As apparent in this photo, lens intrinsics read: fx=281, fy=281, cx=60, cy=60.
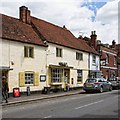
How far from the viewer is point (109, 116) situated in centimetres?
1181

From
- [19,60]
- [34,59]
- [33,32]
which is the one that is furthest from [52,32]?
[19,60]

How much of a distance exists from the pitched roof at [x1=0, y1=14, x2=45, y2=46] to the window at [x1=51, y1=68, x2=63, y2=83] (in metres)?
3.49

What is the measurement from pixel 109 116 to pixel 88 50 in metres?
26.5

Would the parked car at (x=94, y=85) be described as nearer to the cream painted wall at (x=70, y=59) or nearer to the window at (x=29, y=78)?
the cream painted wall at (x=70, y=59)

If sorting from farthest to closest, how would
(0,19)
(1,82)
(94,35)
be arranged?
1. (94,35)
2. (0,19)
3. (1,82)

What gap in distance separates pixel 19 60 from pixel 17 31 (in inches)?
119

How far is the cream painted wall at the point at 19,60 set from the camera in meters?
22.4

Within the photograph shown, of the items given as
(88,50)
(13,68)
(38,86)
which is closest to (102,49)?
(88,50)

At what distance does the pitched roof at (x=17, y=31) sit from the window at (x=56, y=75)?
11.4 ft

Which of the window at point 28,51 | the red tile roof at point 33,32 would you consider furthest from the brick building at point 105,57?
the window at point 28,51

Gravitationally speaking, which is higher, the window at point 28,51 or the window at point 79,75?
the window at point 28,51

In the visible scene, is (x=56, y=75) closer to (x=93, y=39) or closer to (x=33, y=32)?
(x=33, y=32)

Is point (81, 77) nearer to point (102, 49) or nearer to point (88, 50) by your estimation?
point (88, 50)

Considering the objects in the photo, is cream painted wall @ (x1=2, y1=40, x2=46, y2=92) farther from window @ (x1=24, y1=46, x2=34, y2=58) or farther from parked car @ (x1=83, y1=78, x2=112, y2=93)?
parked car @ (x1=83, y1=78, x2=112, y2=93)
